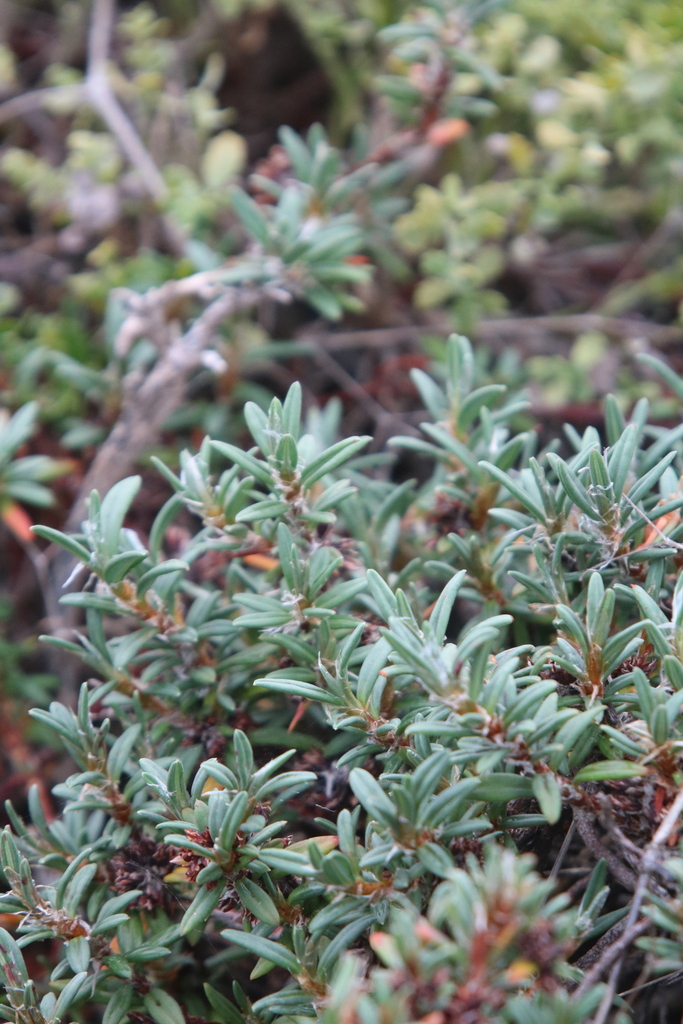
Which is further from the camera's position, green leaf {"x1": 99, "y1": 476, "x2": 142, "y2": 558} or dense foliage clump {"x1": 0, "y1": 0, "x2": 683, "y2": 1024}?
green leaf {"x1": 99, "y1": 476, "x2": 142, "y2": 558}

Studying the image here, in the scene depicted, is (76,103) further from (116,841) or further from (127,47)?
(116,841)

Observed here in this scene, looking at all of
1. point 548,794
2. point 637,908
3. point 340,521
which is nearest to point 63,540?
point 340,521

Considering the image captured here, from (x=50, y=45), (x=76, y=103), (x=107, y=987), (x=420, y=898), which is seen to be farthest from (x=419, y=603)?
(x=50, y=45)

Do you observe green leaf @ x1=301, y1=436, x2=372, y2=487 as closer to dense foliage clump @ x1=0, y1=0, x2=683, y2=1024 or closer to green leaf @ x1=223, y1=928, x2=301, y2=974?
dense foliage clump @ x1=0, y1=0, x2=683, y2=1024

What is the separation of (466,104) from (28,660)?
217cm

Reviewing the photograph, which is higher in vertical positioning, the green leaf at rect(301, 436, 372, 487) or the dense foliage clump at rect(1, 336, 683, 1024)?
the green leaf at rect(301, 436, 372, 487)

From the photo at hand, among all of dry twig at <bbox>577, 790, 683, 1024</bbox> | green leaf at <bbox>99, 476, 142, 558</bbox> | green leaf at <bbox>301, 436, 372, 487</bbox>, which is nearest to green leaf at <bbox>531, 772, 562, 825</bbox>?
dry twig at <bbox>577, 790, 683, 1024</bbox>

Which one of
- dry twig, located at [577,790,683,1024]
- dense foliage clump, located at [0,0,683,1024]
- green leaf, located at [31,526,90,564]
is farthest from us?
green leaf, located at [31,526,90,564]

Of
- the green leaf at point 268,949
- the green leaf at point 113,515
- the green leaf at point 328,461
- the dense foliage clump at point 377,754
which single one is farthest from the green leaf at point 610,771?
the green leaf at point 113,515

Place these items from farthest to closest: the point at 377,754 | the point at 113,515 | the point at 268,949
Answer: the point at 113,515 → the point at 377,754 → the point at 268,949

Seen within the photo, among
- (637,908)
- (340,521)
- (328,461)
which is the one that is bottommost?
(637,908)

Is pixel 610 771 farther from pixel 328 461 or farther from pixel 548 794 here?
pixel 328 461

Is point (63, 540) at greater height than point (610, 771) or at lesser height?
greater

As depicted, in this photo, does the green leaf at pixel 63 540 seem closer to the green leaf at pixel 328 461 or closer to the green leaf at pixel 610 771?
the green leaf at pixel 328 461
